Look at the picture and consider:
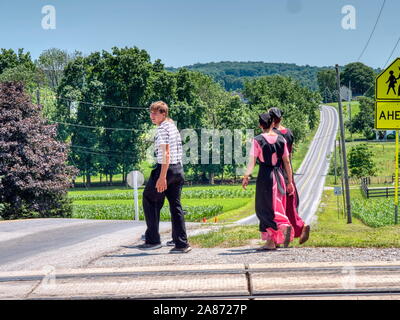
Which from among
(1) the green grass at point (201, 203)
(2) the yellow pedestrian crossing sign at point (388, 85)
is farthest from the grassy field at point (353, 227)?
(1) the green grass at point (201, 203)

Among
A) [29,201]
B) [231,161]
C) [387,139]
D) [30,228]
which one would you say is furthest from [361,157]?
[30,228]

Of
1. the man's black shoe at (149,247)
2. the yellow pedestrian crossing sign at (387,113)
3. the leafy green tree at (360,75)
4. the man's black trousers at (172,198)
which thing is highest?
the leafy green tree at (360,75)

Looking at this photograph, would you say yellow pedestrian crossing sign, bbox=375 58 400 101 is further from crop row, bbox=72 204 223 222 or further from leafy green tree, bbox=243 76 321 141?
leafy green tree, bbox=243 76 321 141

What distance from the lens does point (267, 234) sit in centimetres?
771

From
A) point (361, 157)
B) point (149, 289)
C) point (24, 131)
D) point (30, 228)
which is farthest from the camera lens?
point (361, 157)

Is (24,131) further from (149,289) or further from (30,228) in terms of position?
(149,289)

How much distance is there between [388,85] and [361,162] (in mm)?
69237

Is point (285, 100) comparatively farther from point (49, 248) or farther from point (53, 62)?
point (49, 248)

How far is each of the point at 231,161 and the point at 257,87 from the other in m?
26.6

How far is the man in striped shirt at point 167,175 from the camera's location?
7.48 metres

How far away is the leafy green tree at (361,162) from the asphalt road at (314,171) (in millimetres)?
5078

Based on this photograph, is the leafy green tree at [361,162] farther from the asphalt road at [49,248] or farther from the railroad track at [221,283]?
the railroad track at [221,283]

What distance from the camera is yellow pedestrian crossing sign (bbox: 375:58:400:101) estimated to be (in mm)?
15852

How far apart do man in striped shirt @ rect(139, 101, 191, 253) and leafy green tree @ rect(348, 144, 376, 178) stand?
77764 millimetres
